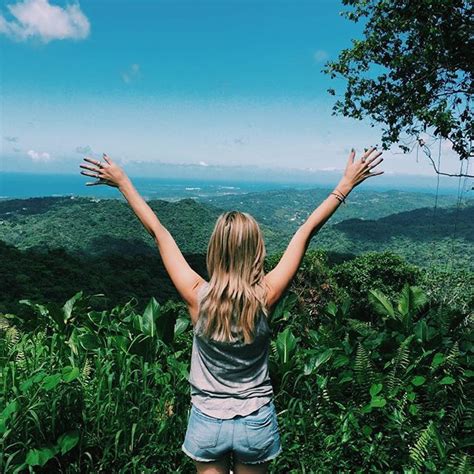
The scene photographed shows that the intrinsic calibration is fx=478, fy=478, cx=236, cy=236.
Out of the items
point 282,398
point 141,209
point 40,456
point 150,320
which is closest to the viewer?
point 141,209

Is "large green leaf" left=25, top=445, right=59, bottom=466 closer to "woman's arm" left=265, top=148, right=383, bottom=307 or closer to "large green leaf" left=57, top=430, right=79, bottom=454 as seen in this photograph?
"large green leaf" left=57, top=430, right=79, bottom=454

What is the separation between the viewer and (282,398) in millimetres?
3064

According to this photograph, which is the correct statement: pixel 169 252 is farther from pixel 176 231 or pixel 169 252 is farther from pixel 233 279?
pixel 176 231

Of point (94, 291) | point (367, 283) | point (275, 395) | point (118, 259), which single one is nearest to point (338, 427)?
point (275, 395)

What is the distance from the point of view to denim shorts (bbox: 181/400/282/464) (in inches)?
68.1

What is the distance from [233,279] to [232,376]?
372 millimetres

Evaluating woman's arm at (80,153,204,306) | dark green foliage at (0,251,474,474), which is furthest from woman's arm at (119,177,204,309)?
dark green foliage at (0,251,474,474)

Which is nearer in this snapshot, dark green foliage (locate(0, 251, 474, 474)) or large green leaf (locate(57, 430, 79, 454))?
large green leaf (locate(57, 430, 79, 454))

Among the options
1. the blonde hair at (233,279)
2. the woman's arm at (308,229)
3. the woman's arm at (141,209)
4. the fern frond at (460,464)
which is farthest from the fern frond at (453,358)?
the woman's arm at (141,209)

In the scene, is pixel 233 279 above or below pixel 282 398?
above

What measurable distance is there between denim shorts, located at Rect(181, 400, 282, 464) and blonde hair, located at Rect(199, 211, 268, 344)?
306 mm

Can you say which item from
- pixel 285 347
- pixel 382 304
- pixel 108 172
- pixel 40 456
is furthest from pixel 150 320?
pixel 382 304

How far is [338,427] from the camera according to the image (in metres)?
2.77

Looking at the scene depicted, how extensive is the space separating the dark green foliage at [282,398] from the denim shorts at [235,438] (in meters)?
0.91
